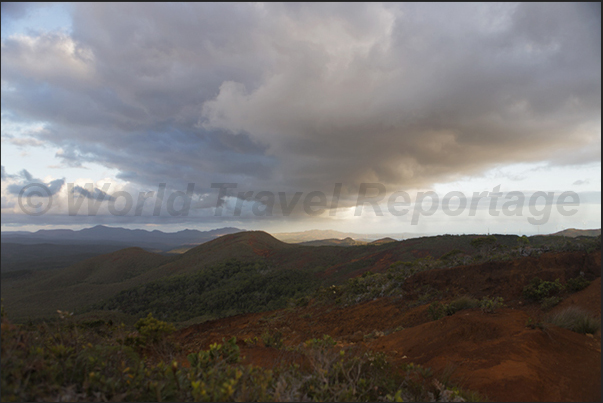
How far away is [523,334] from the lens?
20.7 ft

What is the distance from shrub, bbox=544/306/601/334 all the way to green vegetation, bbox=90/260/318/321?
21125 mm

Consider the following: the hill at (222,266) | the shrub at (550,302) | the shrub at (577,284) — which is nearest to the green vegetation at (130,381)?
the shrub at (550,302)

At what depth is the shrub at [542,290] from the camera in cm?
910

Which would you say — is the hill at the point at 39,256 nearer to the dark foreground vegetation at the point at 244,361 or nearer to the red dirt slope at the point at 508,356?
the dark foreground vegetation at the point at 244,361

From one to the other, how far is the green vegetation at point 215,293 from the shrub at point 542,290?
64.3 ft

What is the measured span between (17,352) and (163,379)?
1718 mm

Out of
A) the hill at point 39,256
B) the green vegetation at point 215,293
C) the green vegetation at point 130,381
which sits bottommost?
the hill at point 39,256

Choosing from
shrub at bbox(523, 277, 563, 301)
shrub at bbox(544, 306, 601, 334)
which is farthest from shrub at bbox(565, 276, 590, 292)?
shrub at bbox(544, 306, 601, 334)

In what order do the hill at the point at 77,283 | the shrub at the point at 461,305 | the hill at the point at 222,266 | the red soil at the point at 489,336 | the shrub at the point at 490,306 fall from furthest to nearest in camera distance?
the hill at the point at 77,283 → the hill at the point at 222,266 → the shrub at the point at 461,305 → the shrub at the point at 490,306 → the red soil at the point at 489,336

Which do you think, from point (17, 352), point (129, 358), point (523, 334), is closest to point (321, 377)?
point (129, 358)

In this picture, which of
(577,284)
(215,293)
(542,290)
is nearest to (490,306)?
(542,290)

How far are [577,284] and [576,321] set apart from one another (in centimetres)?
325

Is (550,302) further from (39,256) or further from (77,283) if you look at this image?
(39,256)

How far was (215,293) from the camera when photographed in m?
34.1
